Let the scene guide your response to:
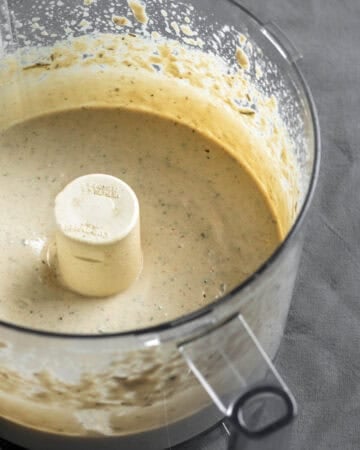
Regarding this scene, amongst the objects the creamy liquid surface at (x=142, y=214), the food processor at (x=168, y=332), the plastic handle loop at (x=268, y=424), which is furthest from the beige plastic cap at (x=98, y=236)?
the plastic handle loop at (x=268, y=424)

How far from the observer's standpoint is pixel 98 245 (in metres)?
1.01

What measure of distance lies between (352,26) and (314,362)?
2.10 feet

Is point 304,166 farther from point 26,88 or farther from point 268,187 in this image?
point 26,88

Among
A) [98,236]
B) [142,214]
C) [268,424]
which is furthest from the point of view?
[142,214]

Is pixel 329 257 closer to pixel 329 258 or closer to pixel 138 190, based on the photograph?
pixel 329 258

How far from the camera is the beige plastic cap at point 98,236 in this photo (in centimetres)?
102

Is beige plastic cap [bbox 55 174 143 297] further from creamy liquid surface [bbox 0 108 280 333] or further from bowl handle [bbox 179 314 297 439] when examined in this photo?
bowl handle [bbox 179 314 297 439]

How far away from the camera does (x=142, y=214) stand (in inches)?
46.3

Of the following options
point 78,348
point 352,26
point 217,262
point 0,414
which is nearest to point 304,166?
point 217,262

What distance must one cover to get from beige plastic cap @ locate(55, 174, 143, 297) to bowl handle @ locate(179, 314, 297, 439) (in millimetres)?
235

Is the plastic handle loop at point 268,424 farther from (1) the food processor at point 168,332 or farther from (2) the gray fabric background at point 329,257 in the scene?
(2) the gray fabric background at point 329,257

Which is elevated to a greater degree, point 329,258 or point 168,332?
point 168,332

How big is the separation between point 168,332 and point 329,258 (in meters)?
0.51

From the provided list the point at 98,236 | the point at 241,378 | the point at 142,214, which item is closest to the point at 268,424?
the point at 241,378
